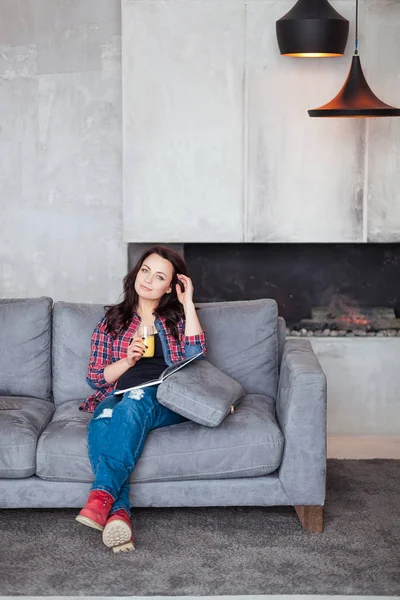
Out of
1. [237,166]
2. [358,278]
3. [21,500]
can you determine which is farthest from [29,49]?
[21,500]

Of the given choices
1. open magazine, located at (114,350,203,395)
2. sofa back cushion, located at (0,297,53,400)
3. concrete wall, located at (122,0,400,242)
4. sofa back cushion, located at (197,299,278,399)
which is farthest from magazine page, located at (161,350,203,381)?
concrete wall, located at (122,0,400,242)

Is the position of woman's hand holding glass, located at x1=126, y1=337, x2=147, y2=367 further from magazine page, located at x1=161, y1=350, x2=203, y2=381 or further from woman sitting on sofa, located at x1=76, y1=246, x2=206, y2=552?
magazine page, located at x1=161, y1=350, x2=203, y2=381

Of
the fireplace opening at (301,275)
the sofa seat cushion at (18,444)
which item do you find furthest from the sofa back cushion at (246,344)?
the fireplace opening at (301,275)

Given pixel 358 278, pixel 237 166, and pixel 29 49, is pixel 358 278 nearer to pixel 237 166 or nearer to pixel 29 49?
pixel 237 166

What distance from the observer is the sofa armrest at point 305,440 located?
3342 millimetres

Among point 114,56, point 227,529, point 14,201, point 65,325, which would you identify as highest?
point 114,56

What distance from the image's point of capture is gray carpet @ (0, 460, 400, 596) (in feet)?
9.48

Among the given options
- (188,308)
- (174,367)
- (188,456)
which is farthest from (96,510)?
(188,308)

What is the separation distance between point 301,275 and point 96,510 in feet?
8.93

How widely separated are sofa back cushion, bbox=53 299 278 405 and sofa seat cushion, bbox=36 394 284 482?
539 millimetres

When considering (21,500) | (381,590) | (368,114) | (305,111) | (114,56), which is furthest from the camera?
(114,56)

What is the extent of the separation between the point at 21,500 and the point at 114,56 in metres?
2.88

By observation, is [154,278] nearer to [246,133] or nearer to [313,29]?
[246,133]

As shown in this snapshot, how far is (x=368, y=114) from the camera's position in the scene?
4.44 meters
